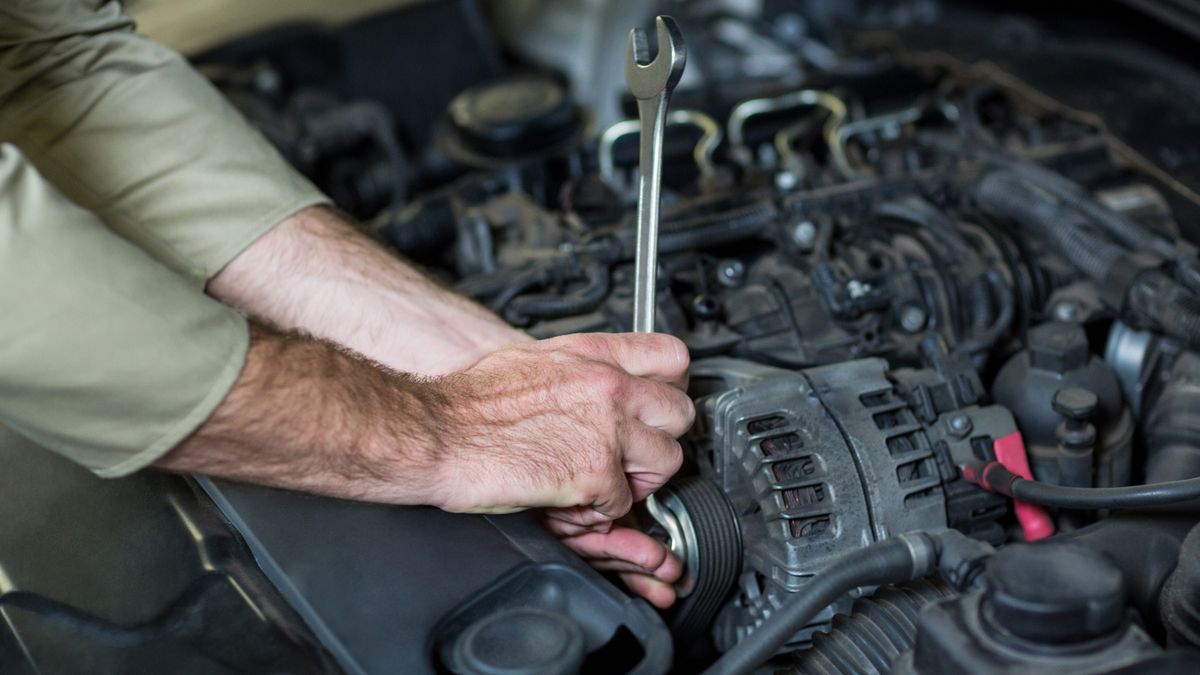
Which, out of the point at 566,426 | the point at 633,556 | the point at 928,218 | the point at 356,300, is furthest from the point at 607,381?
the point at 928,218

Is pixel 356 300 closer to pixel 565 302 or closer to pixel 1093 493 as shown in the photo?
pixel 565 302

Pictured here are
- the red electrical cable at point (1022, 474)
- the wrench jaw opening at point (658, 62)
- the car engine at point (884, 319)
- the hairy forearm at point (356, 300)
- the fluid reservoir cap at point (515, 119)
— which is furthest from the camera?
the fluid reservoir cap at point (515, 119)

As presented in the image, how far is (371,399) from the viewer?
0.85 meters

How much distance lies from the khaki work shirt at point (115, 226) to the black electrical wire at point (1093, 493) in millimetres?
618

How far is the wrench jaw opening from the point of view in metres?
0.88

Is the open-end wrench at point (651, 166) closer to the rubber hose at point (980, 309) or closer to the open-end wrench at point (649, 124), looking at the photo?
the open-end wrench at point (649, 124)

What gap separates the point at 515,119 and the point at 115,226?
0.67 metres

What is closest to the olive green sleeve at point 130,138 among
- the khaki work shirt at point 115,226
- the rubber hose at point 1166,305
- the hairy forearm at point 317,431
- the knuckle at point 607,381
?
the khaki work shirt at point 115,226

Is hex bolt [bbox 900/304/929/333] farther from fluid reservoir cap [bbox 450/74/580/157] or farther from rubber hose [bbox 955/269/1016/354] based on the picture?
fluid reservoir cap [bbox 450/74/580/157]

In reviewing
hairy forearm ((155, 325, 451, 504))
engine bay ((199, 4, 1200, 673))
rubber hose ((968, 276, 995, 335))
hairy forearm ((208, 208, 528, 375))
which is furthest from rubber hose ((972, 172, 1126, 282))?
hairy forearm ((155, 325, 451, 504))

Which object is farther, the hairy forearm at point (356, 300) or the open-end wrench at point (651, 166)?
the hairy forearm at point (356, 300)

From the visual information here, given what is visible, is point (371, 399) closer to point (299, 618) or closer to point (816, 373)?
point (299, 618)

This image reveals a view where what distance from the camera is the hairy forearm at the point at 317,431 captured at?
0.79 metres

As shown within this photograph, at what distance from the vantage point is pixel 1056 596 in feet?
2.14
